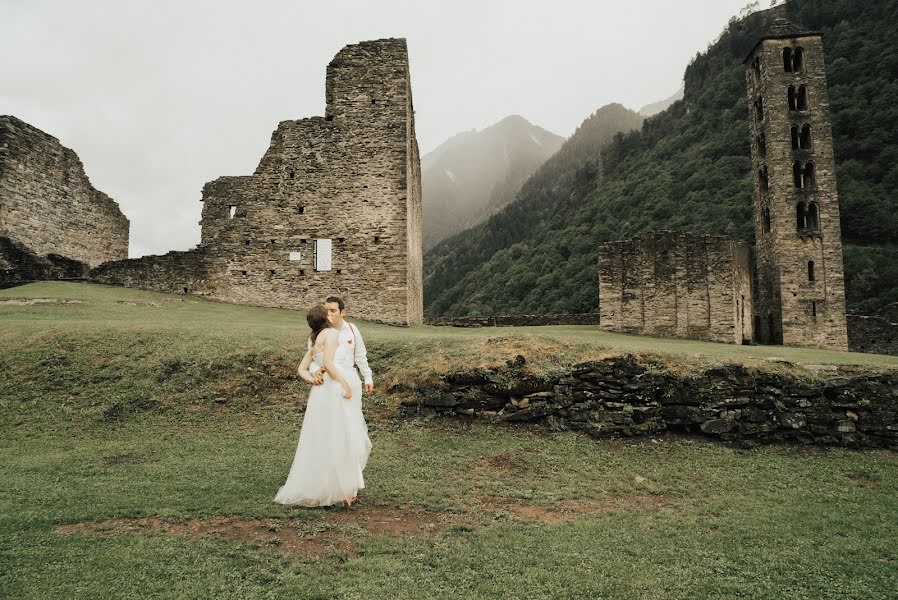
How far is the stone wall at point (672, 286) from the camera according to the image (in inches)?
828

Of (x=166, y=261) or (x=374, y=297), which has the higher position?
(x=166, y=261)

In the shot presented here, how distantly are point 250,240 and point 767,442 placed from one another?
19.7m

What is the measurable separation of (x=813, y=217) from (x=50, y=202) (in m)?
39.5

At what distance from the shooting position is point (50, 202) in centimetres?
2077

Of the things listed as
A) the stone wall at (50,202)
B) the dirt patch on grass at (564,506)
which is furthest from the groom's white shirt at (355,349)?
the stone wall at (50,202)

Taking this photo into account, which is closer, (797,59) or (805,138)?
(805,138)

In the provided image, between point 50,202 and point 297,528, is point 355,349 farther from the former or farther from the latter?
point 50,202

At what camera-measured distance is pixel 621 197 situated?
69.5 m

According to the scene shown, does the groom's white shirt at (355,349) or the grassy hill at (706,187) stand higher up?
the grassy hill at (706,187)

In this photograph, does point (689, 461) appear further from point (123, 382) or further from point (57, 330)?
point (57, 330)

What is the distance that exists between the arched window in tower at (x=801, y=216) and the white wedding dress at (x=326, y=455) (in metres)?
33.9

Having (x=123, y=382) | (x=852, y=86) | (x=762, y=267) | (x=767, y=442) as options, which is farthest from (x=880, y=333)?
(x=852, y=86)

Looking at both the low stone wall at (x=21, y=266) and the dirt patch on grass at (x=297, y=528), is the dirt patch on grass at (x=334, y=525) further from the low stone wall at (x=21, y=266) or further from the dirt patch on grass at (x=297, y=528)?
the low stone wall at (x=21, y=266)

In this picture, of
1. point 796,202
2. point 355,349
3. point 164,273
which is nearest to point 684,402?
point 355,349
